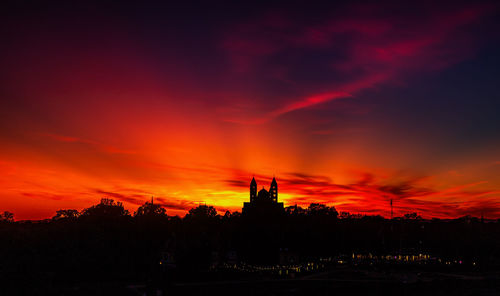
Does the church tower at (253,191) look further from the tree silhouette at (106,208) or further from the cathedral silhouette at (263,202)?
the tree silhouette at (106,208)

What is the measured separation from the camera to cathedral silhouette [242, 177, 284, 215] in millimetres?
169125

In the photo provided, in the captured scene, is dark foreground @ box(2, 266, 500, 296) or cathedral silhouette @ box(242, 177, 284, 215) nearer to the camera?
dark foreground @ box(2, 266, 500, 296)

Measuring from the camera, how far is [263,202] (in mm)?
179000

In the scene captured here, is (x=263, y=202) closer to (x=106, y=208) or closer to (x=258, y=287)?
(x=106, y=208)

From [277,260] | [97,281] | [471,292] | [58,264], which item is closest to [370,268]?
[277,260]

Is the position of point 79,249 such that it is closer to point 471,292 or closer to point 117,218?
point 117,218

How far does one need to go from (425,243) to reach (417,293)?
107211mm

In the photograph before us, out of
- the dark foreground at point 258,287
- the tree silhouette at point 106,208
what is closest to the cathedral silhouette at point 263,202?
the tree silhouette at point 106,208

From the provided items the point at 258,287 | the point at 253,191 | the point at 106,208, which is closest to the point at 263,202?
the point at 253,191

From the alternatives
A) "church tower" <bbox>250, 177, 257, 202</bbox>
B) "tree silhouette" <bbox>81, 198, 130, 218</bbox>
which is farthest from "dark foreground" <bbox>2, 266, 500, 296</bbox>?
"church tower" <bbox>250, 177, 257, 202</bbox>

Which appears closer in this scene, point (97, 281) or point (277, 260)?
point (97, 281)

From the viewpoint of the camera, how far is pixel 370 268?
95.9 metres

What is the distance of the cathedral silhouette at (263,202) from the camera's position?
555 feet

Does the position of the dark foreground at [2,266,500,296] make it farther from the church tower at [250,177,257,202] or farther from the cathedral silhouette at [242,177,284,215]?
the church tower at [250,177,257,202]
